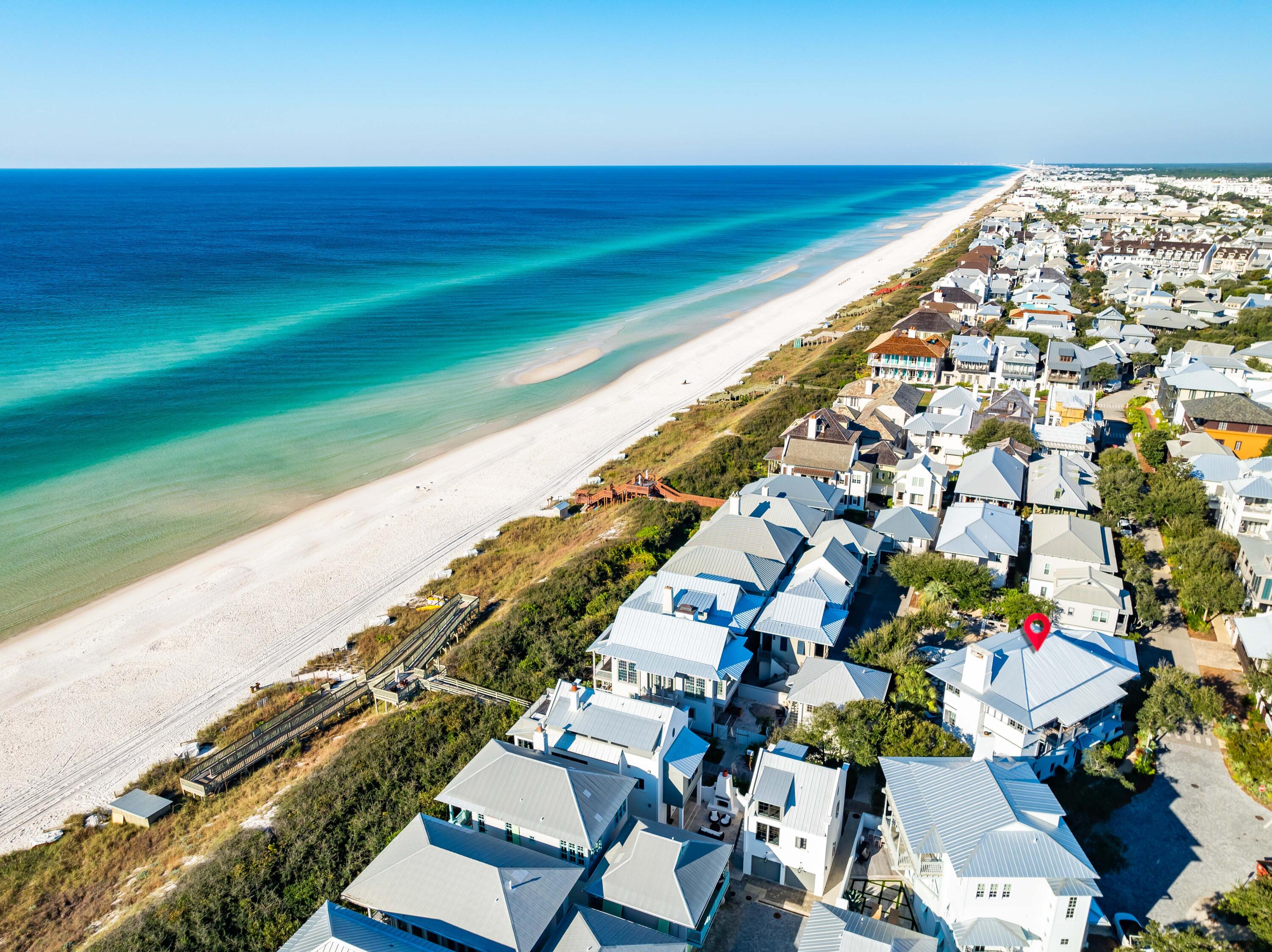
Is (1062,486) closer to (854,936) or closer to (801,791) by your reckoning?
(801,791)

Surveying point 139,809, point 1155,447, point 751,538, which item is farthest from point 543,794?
point 1155,447

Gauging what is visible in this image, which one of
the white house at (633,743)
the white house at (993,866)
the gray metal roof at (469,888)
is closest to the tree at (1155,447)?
the white house at (993,866)

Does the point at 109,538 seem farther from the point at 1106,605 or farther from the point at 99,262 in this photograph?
the point at 99,262

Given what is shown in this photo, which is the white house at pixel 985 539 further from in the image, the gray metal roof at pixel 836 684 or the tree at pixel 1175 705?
the gray metal roof at pixel 836 684

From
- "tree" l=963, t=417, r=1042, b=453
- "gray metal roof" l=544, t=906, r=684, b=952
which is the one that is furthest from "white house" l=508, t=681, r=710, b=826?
"tree" l=963, t=417, r=1042, b=453

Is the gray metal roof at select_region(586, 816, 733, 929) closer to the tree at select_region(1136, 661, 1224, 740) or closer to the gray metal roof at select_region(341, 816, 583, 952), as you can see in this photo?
the gray metal roof at select_region(341, 816, 583, 952)

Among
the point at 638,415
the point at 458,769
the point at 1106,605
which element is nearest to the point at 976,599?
the point at 1106,605
